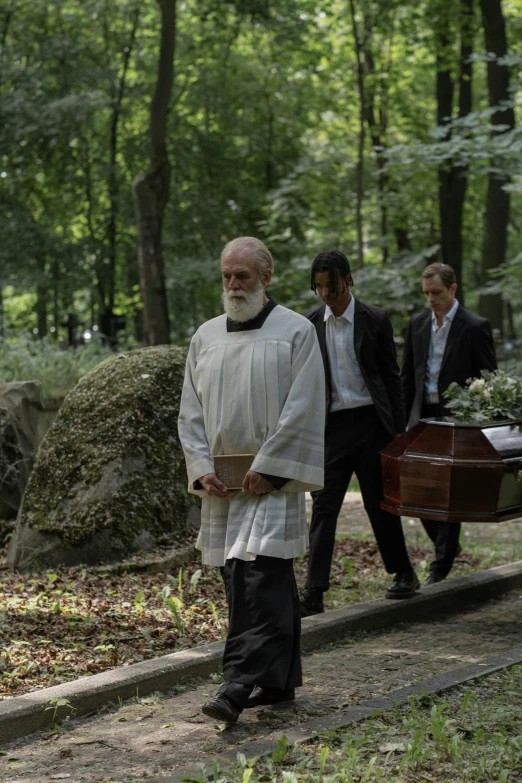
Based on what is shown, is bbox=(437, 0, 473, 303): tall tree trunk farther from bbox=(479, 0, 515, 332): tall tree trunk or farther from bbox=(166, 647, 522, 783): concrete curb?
bbox=(166, 647, 522, 783): concrete curb

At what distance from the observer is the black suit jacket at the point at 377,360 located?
630 centimetres

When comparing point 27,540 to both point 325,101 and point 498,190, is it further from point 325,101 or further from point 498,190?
point 325,101

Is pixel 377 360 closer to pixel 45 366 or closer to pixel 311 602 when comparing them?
pixel 311 602

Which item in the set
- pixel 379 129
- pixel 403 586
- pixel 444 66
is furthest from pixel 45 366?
pixel 379 129

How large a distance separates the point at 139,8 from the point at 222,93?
9.09 feet

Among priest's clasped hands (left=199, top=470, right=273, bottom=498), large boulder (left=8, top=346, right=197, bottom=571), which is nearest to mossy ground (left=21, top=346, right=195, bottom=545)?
large boulder (left=8, top=346, right=197, bottom=571)

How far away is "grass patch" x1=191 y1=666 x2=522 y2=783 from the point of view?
12.0 ft

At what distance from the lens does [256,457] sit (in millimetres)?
4547

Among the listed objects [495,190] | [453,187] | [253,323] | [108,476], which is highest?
[453,187]

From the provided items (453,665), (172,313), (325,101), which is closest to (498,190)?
(325,101)

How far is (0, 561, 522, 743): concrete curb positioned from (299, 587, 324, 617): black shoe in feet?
Result: 0.29

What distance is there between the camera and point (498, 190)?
15.9 meters

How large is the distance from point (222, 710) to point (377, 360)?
2.74 meters

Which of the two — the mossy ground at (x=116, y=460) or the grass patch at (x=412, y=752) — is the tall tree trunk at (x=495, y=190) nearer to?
the mossy ground at (x=116, y=460)
